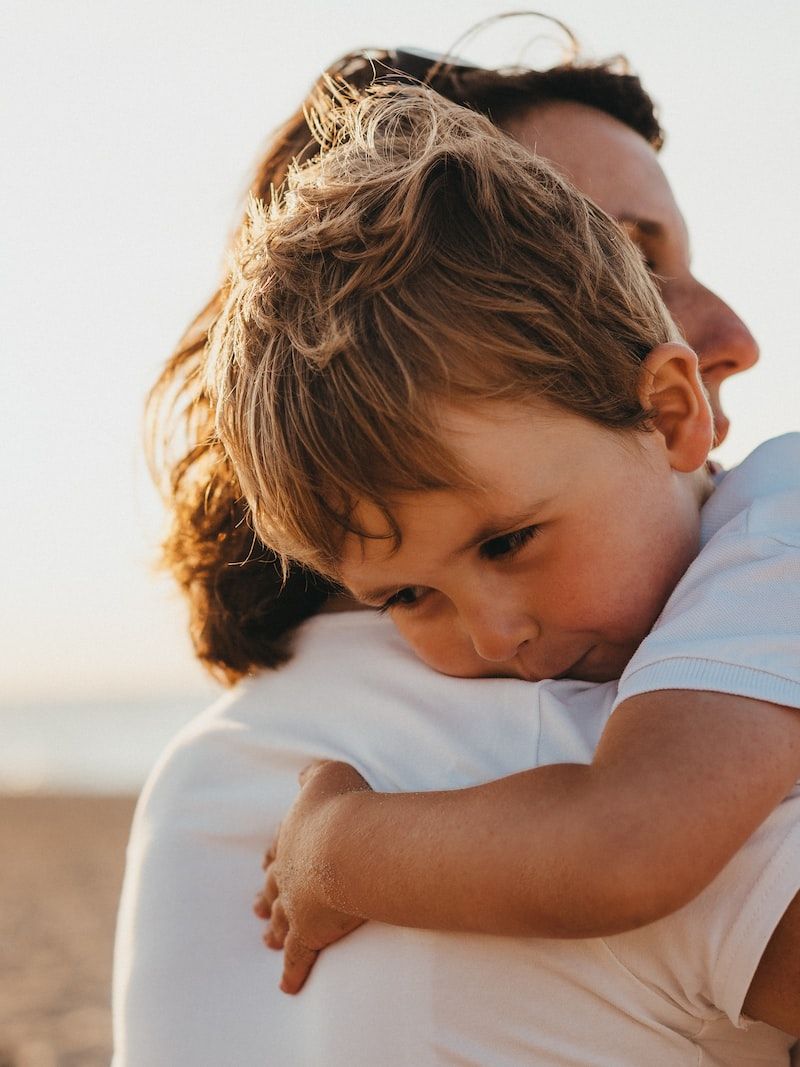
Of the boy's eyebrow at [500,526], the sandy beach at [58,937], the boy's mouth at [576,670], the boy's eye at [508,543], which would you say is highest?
the boy's eyebrow at [500,526]

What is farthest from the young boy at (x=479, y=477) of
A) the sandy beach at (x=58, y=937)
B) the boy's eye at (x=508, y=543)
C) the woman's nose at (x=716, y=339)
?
the sandy beach at (x=58, y=937)

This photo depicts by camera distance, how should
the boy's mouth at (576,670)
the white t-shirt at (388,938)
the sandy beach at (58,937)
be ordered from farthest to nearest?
the sandy beach at (58,937), the boy's mouth at (576,670), the white t-shirt at (388,938)

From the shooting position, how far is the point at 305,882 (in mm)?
1671

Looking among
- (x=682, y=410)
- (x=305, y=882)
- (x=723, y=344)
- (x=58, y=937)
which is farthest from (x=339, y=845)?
(x=58, y=937)

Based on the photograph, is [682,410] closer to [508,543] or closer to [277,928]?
[508,543]

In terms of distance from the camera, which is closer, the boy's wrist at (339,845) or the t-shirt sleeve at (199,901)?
the boy's wrist at (339,845)

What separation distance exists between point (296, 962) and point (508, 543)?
69cm

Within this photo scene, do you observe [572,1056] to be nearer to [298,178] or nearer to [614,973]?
[614,973]

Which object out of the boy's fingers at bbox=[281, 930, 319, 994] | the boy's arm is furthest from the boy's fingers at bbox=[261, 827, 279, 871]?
the boy's arm

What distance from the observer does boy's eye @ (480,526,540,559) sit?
1.71 m

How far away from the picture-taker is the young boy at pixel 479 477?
146cm

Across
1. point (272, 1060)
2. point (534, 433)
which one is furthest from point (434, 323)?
point (272, 1060)

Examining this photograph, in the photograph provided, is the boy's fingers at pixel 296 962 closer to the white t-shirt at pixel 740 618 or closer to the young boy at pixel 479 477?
the young boy at pixel 479 477

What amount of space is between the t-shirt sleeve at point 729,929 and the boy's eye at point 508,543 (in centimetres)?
53
